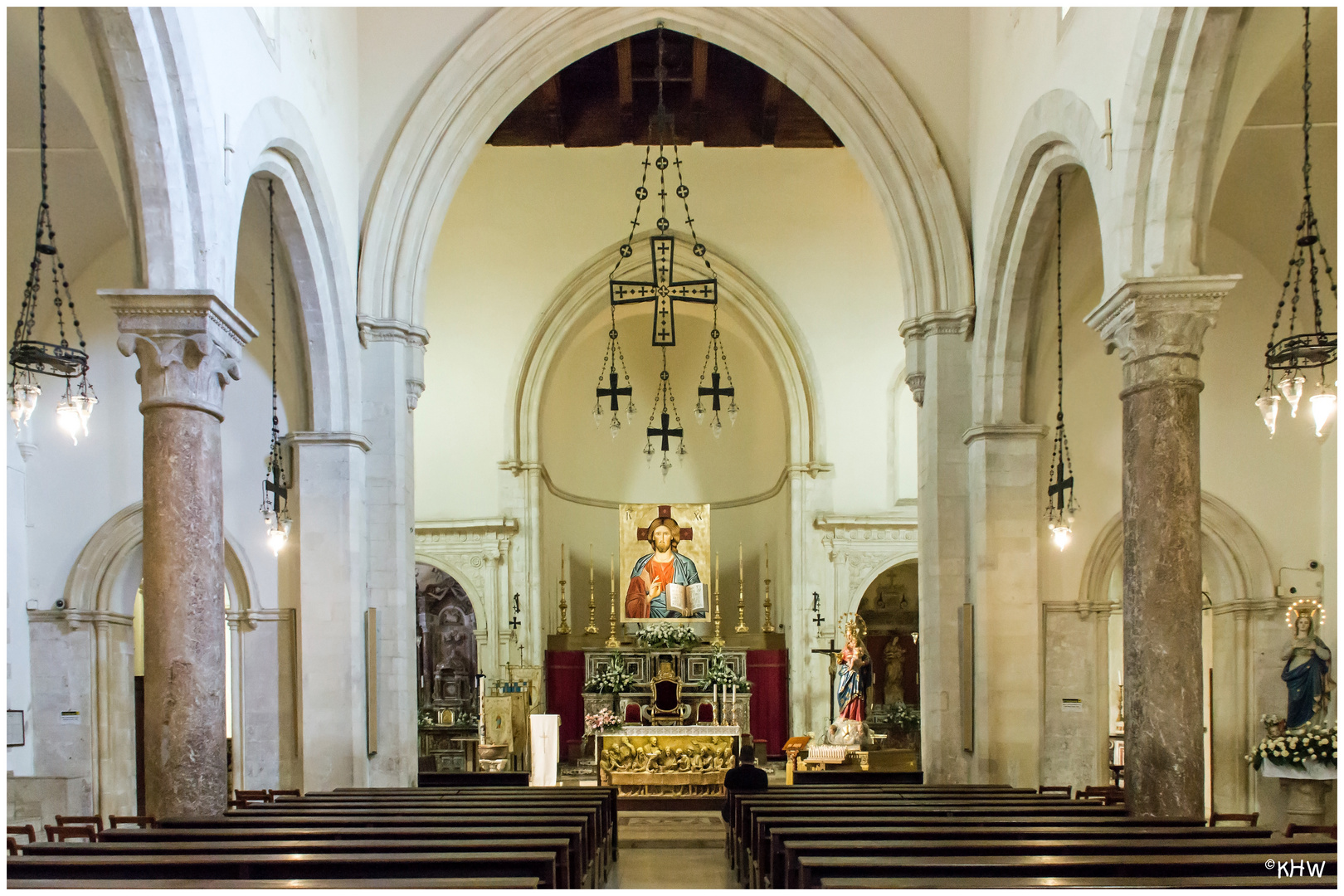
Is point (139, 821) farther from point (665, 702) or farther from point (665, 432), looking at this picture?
point (665, 702)

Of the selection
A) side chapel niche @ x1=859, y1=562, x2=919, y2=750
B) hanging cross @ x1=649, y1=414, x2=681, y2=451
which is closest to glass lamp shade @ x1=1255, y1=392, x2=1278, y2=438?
hanging cross @ x1=649, y1=414, x2=681, y2=451

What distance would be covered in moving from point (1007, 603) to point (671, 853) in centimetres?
416

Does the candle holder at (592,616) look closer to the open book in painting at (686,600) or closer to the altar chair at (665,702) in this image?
the open book in painting at (686,600)

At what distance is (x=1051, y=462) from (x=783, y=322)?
333 inches

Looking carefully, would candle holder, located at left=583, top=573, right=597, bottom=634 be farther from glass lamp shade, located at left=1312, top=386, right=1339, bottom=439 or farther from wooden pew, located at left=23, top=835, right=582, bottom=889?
glass lamp shade, located at left=1312, top=386, right=1339, bottom=439

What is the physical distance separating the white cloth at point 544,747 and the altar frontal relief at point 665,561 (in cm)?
582

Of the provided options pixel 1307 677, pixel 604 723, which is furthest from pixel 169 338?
pixel 604 723

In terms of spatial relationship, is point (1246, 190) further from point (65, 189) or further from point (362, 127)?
point (65, 189)

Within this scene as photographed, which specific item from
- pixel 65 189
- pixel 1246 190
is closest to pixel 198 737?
pixel 65 189

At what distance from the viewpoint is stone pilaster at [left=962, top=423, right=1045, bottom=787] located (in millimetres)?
12344

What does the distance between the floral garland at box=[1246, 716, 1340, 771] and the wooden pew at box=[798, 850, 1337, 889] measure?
19.8ft

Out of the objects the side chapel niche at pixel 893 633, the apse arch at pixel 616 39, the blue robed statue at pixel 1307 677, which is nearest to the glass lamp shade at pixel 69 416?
the apse arch at pixel 616 39

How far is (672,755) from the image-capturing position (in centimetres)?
1680
